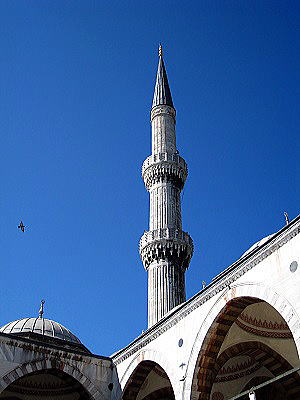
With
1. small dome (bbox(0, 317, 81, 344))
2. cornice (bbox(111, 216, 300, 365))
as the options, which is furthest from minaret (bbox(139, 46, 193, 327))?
cornice (bbox(111, 216, 300, 365))

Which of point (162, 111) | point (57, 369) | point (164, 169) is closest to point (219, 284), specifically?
point (57, 369)

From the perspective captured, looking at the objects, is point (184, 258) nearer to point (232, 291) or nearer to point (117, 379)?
point (117, 379)

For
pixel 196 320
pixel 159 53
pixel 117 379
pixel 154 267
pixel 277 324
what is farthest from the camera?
pixel 159 53

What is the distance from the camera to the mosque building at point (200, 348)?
10.1 metres

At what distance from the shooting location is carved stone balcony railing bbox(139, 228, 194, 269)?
22.5m

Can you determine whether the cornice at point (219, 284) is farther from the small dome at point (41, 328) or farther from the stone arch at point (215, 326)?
the small dome at point (41, 328)

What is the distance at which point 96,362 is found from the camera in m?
14.9

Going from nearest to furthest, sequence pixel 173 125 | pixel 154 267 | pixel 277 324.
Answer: pixel 277 324 < pixel 154 267 < pixel 173 125

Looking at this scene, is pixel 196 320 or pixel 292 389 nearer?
pixel 196 320

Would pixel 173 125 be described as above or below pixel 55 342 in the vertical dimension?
above

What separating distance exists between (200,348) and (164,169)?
1387cm

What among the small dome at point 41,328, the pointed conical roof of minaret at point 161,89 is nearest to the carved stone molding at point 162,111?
the pointed conical roof of minaret at point 161,89

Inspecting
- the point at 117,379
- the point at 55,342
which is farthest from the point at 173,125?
the point at 117,379

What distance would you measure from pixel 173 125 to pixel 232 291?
56.0 feet
